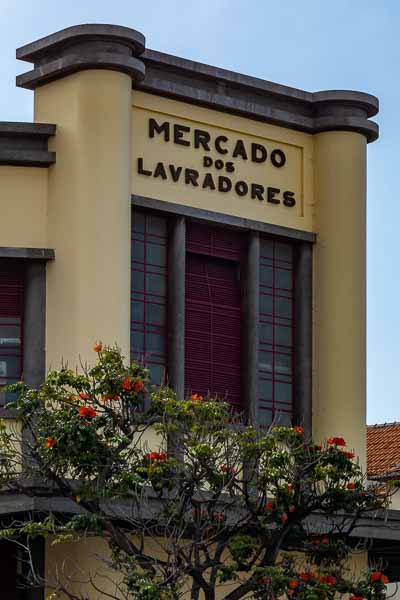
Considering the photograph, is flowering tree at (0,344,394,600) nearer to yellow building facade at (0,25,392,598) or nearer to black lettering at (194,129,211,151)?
yellow building facade at (0,25,392,598)

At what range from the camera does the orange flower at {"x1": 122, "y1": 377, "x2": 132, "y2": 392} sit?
21.8 meters

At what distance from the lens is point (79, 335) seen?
25062mm

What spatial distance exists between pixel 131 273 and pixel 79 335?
1671 millimetres

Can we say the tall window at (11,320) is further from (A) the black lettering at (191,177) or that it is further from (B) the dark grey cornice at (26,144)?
(A) the black lettering at (191,177)

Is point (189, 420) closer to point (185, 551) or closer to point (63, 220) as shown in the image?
point (185, 551)

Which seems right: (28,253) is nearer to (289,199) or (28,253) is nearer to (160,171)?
(160,171)

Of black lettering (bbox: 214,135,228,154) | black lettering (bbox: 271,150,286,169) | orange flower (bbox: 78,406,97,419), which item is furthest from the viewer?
black lettering (bbox: 271,150,286,169)

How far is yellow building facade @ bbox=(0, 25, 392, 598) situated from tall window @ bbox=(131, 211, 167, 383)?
0.07 feet

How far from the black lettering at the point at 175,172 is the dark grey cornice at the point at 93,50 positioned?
1.47 meters

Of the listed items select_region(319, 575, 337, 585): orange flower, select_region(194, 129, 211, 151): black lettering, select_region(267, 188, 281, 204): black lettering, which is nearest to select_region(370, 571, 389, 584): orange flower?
select_region(319, 575, 337, 585): orange flower

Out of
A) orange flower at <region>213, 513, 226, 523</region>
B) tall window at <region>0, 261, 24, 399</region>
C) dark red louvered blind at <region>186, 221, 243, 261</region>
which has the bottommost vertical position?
orange flower at <region>213, 513, 226, 523</region>

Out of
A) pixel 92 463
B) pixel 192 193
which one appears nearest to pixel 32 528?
pixel 92 463

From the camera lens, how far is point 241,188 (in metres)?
27.8

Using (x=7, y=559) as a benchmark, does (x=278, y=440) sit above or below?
above
